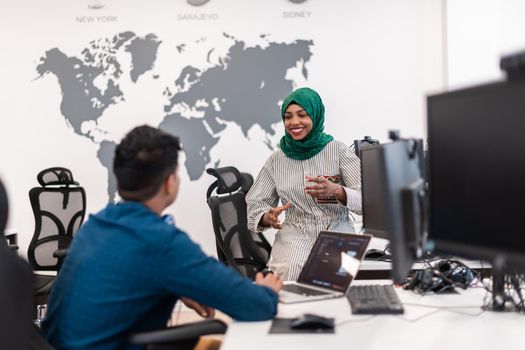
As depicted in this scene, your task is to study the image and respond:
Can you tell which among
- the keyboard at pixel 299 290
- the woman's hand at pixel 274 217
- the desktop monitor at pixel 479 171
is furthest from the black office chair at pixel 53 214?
the desktop monitor at pixel 479 171

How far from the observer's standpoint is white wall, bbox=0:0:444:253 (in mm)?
4219

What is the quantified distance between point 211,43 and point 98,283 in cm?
309

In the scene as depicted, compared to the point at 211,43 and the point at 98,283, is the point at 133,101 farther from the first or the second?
the point at 98,283

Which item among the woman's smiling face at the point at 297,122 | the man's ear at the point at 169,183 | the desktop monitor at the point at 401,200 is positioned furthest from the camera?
the woman's smiling face at the point at 297,122

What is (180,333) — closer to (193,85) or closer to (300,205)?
(300,205)

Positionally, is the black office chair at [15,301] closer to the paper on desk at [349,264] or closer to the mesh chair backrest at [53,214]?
the paper on desk at [349,264]

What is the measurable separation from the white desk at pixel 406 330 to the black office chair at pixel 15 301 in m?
0.47

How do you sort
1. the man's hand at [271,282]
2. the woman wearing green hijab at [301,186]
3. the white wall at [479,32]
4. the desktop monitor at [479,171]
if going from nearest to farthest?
the desktop monitor at [479,171] < the man's hand at [271,282] < the woman wearing green hijab at [301,186] < the white wall at [479,32]

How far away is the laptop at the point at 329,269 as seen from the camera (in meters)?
1.80


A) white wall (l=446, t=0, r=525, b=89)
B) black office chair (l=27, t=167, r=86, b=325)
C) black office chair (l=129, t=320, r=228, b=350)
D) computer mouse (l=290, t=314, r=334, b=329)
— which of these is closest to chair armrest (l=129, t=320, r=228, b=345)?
black office chair (l=129, t=320, r=228, b=350)

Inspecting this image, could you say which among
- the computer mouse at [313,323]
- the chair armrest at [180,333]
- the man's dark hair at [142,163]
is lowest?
the chair armrest at [180,333]

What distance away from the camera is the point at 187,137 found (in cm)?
429

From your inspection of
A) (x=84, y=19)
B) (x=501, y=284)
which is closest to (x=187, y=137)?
(x=84, y=19)

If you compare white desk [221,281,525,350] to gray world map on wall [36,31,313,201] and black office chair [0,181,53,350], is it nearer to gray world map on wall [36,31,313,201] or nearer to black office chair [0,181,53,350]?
black office chair [0,181,53,350]
